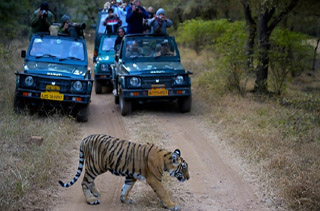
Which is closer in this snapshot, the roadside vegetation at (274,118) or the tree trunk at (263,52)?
the roadside vegetation at (274,118)

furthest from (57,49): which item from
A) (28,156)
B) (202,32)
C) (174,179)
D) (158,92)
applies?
(202,32)

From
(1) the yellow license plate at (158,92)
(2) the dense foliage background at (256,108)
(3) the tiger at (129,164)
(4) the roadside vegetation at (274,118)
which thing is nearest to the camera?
(3) the tiger at (129,164)

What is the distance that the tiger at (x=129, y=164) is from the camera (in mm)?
5562

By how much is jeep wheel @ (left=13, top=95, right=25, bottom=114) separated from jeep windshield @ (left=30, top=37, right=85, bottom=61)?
1334 mm

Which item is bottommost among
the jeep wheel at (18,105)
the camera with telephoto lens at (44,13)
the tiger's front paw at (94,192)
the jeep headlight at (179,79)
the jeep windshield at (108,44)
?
the tiger's front paw at (94,192)

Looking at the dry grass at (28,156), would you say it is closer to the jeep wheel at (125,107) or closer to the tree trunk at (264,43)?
the jeep wheel at (125,107)

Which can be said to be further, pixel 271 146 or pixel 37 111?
pixel 37 111

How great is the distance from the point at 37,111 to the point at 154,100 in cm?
266

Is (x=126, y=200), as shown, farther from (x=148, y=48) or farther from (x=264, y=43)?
(x=264, y=43)

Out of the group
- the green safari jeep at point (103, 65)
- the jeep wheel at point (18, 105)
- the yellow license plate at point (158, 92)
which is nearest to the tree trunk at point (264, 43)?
the yellow license plate at point (158, 92)

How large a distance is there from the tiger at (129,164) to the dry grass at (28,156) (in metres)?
0.48

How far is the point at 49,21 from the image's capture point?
1316 cm

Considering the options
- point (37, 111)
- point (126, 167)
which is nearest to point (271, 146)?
point (126, 167)

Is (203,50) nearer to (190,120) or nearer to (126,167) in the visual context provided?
(190,120)
